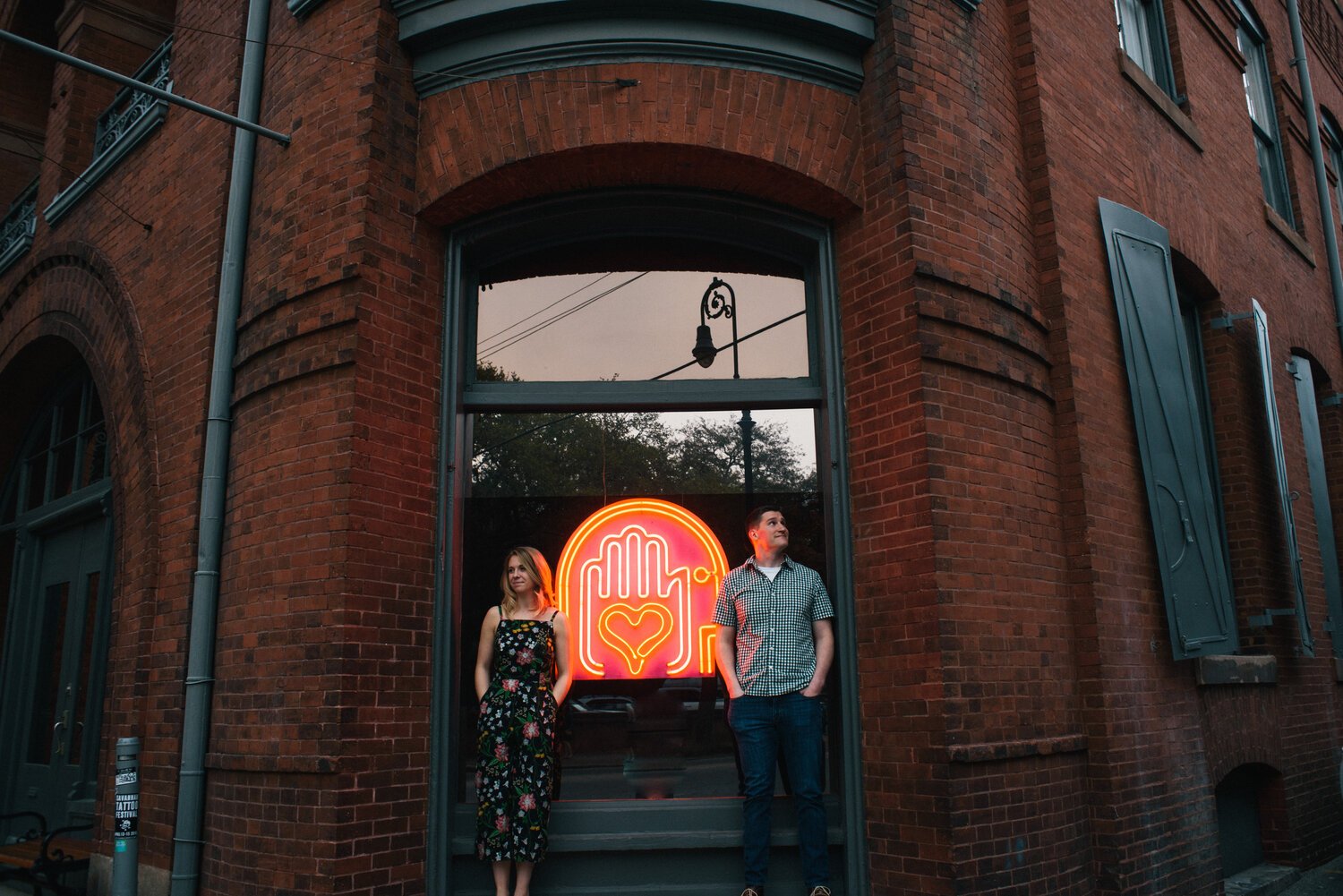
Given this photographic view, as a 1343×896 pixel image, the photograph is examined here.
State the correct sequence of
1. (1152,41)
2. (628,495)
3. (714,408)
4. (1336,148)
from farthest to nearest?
(1336,148), (1152,41), (714,408), (628,495)

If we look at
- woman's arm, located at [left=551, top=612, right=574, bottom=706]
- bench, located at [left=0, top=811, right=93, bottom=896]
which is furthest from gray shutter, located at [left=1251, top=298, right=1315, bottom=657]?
bench, located at [left=0, top=811, right=93, bottom=896]

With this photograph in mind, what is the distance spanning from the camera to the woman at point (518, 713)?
16.9 ft

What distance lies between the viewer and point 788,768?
211 inches

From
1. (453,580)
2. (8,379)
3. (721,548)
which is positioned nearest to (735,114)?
(721,548)

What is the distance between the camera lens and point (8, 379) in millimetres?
10070

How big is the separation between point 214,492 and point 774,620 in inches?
131

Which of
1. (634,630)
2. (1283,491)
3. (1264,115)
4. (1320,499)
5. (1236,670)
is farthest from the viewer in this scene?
(1264,115)

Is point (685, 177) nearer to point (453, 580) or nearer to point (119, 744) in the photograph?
point (453, 580)

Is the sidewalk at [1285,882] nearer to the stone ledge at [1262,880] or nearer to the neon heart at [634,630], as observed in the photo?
the stone ledge at [1262,880]

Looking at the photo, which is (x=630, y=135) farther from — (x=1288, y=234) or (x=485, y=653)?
(x=1288, y=234)

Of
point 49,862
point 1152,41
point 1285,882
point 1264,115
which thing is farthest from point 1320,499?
point 49,862

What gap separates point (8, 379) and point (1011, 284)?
9.58 meters

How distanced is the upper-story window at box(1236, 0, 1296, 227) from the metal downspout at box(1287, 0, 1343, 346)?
1.58ft

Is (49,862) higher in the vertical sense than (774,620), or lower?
lower
